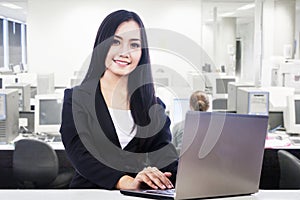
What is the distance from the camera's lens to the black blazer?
5.22 ft

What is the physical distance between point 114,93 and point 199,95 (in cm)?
224

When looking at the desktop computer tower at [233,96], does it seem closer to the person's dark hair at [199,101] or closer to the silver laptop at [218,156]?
the person's dark hair at [199,101]

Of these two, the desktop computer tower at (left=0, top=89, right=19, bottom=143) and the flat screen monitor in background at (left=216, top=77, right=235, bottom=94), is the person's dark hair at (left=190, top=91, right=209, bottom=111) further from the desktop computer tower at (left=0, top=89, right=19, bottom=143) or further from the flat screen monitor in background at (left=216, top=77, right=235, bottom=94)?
the flat screen monitor in background at (left=216, top=77, right=235, bottom=94)

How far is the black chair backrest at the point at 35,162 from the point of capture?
337 cm

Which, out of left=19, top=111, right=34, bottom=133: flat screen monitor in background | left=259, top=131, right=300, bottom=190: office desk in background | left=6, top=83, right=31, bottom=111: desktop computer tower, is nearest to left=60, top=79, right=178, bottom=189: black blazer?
left=259, top=131, right=300, bottom=190: office desk in background

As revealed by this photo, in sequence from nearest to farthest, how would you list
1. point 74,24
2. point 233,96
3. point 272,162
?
point 272,162 < point 233,96 < point 74,24

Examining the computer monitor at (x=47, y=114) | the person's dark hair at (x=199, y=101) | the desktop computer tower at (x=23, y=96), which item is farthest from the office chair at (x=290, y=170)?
the desktop computer tower at (x=23, y=96)

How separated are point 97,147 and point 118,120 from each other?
5.9 inches

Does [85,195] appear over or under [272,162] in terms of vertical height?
over

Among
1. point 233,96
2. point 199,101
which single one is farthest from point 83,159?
point 233,96

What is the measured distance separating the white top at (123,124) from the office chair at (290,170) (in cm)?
153

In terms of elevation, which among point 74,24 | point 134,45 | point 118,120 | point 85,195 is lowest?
point 85,195

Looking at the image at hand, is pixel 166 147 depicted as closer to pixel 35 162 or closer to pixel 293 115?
pixel 35 162

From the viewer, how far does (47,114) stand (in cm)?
410
